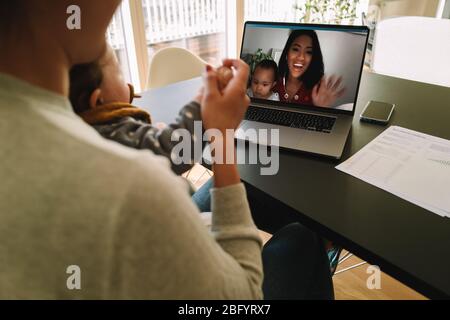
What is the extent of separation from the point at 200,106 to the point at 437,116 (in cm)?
89

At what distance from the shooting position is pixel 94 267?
357mm

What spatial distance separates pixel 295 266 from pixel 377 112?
25.1 inches

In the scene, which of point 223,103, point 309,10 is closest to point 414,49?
point 223,103

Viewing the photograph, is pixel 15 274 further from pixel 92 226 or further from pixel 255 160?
pixel 255 160

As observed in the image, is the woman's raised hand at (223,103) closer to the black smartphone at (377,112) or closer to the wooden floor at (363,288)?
the black smartphone at (377,112)

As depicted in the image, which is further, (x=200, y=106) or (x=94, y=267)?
(x=200, y=106)

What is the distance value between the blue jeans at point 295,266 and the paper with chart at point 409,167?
0.22 meters

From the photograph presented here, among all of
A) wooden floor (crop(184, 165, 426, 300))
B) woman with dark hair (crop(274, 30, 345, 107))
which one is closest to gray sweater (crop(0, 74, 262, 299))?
woman with dark hair (crop(274, 30, 345, 107))

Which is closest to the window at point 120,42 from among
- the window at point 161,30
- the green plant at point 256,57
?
the window at point 161,30

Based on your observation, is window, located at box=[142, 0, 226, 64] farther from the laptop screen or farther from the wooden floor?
the wooden floor

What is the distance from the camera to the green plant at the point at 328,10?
394 centimetres

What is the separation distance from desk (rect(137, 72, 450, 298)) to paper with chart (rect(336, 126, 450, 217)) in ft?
0.09
